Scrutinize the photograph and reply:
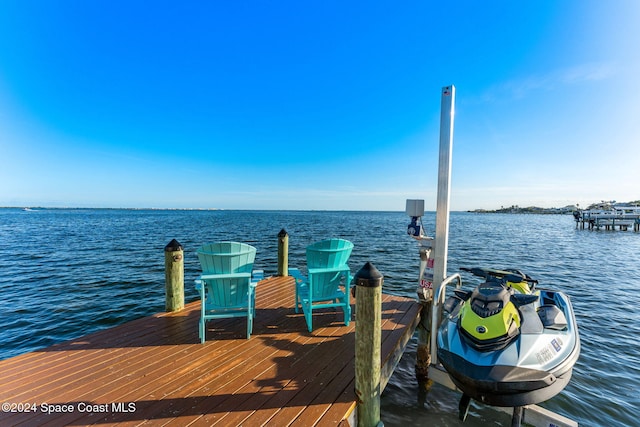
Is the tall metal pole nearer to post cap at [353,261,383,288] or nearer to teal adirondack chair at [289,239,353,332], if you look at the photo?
teal adirondack chair at [289,239,353,332]

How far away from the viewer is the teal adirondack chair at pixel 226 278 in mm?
3434

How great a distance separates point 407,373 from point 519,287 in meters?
2.16

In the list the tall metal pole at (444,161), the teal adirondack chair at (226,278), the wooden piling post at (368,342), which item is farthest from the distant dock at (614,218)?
the teal adirondack chair at (226,278)

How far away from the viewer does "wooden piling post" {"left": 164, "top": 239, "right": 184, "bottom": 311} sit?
13.7 ft

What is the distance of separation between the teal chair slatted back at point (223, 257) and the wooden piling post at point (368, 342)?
1.80 meters

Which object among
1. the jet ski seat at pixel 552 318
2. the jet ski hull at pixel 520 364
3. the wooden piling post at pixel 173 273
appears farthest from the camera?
the wooden piling post at pixel 173 273

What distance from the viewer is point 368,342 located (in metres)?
2.35

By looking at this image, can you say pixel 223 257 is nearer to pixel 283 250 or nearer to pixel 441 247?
pixel 441 247

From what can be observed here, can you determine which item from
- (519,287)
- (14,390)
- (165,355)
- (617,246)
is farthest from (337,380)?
(617,246)

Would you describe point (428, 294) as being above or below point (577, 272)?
above

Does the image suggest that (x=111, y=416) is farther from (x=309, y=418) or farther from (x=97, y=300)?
(x=97, y=300)

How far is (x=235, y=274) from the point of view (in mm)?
3502

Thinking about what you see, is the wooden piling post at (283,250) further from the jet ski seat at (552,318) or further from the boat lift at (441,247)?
the jet ski seat at (552,318)

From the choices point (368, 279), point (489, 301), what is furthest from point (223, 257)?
point (489, 301)
